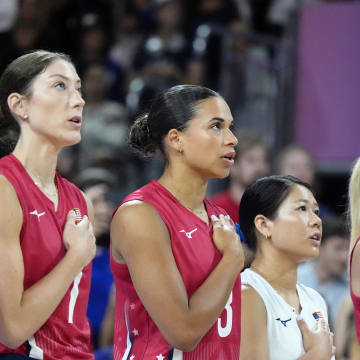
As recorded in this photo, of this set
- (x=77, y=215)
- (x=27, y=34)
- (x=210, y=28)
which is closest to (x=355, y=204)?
(x=77, y=215)

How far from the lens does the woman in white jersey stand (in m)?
3.67

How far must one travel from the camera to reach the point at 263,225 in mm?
3928

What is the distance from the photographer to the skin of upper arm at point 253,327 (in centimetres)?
361

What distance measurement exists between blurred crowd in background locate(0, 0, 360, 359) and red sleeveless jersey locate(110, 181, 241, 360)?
3.84m

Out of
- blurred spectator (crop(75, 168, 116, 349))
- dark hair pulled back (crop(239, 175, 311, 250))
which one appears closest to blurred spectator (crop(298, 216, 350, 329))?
blurred spectator (crop(75, 168, 116, 349))

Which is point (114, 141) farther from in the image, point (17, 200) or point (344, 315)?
point (17, 200)

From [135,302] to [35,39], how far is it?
18.6ft

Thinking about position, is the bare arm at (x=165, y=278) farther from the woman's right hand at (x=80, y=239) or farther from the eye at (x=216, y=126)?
the eye at (x=216, y=126)

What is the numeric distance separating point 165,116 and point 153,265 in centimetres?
64

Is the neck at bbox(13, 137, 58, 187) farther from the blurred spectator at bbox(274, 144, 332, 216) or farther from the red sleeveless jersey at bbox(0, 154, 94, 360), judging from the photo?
the blurred spectator at bbox(274, 144, 332, 216)

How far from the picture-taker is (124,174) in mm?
8148

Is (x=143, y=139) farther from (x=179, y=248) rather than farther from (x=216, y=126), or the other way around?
(x=179, y=248)

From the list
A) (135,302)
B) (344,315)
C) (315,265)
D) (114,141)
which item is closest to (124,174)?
(114,141)

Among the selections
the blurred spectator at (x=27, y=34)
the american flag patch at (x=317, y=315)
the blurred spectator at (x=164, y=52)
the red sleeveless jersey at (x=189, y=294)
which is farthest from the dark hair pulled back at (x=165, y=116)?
the blurred spectator at (x=27, y=34)
